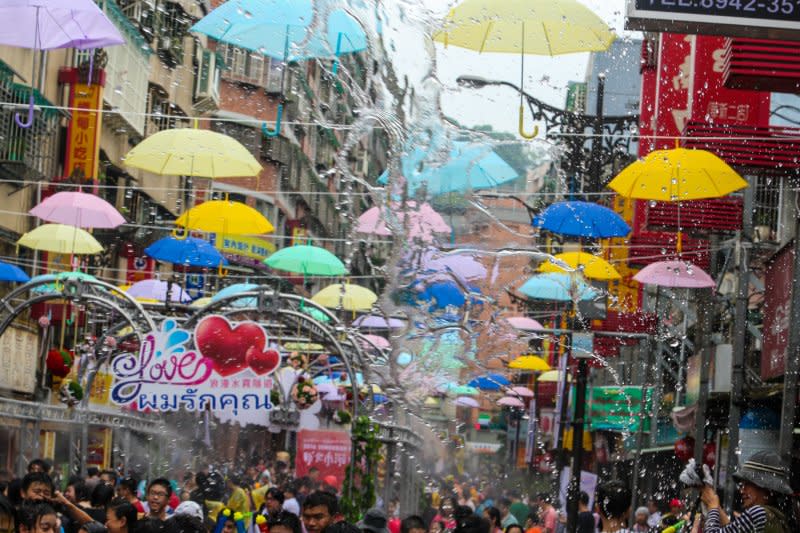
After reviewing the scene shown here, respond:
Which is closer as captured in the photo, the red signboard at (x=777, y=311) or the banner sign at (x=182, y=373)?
the red signboard at (x=777, y=311)

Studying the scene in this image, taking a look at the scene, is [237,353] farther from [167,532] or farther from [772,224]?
[167,532]

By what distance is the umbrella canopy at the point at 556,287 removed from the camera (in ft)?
67.6

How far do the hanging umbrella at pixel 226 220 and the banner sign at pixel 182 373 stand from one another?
1.52 m

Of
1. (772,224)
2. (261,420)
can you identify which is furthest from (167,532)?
(261,420)

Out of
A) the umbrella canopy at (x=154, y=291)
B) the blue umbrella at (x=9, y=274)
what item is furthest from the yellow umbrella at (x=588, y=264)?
the blue umbrella at (x=9, y=274)

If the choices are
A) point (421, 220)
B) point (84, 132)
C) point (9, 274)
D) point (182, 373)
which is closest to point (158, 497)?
point (182, 373)

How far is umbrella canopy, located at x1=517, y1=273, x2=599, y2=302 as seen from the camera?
2059 cm

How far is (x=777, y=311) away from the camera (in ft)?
47.2

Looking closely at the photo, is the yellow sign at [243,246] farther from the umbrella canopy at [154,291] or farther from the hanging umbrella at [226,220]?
the hanging umbrella at [226,220]

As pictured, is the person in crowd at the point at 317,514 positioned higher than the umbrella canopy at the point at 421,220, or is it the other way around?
the umbrella canopy at the point at 421,220

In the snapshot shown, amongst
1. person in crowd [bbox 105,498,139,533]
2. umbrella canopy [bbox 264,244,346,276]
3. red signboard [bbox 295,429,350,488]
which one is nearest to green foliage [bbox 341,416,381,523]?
umbrella canopy [bbox 264,244,346,276]

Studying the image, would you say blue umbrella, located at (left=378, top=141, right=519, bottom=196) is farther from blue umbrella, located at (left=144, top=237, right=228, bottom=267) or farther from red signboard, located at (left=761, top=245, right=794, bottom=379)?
blue umbrella, located at (left=144, top=237, right=228, bottom=267)

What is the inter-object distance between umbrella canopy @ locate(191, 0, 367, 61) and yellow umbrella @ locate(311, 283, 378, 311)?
6997 millimetres

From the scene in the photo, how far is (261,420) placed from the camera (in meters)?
28.3
